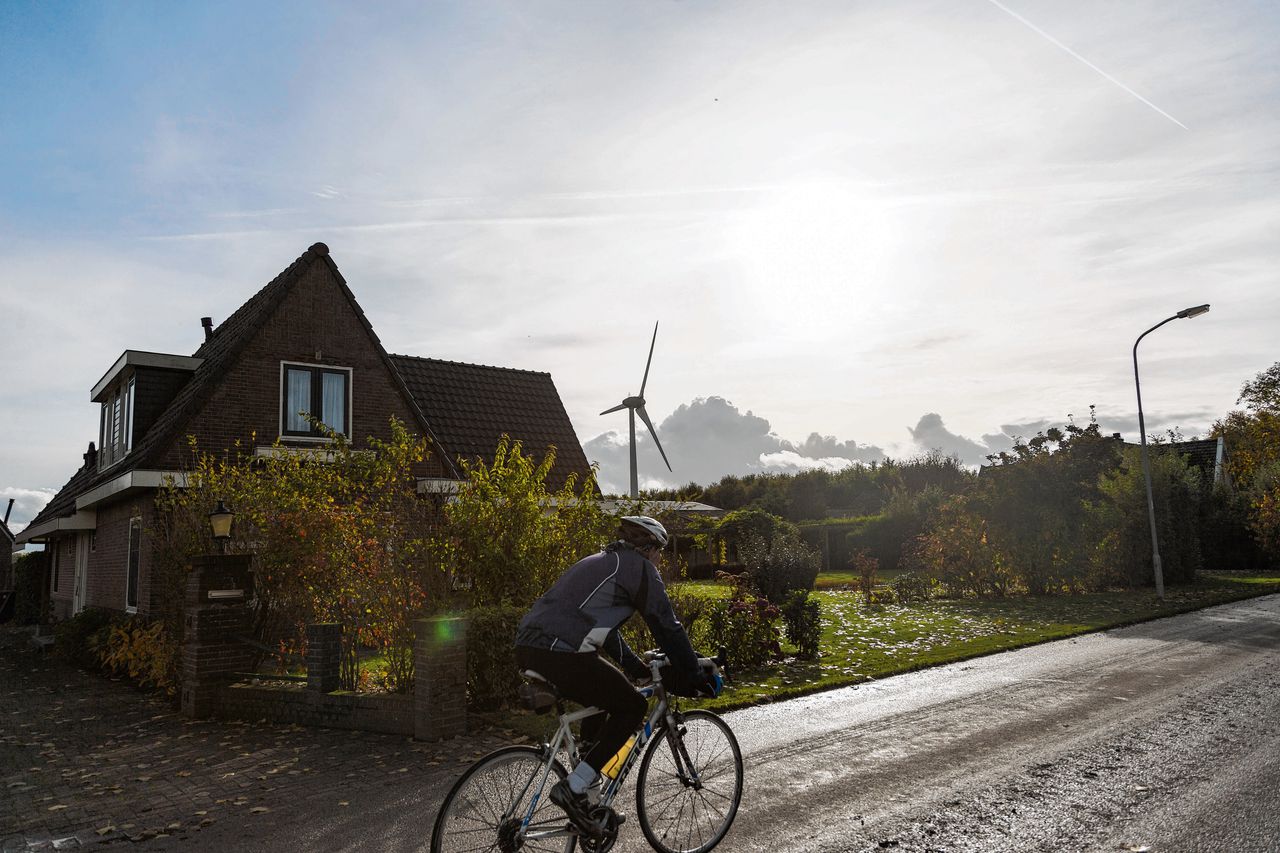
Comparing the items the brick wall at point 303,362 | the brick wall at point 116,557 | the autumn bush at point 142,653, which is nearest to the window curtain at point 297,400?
the brick wall at point 303,362

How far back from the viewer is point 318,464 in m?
13.2

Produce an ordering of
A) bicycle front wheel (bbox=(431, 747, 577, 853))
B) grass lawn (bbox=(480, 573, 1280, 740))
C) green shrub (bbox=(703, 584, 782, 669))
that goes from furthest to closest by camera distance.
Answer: green shrub (bbox=(703, 584, 782, 669)), grass lawn (bbox=(480, 573, 1280, 740)), bicycle front wheel (bbox=(431, 747, 577, 853))

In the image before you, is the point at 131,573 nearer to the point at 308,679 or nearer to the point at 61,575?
the point at 61,575

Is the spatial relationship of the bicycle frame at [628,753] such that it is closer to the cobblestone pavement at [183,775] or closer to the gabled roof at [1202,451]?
the cobblestone pavement at [183,775]

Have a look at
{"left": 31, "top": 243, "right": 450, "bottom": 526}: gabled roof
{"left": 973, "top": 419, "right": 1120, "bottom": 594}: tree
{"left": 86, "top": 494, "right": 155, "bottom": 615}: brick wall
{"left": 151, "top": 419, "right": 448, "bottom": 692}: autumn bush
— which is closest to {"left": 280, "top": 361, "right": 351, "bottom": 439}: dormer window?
{"left": 31, "top": 243, "right": 450, "bottom": 526}: gabled roof

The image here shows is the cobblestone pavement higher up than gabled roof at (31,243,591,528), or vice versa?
gabled roof at (31,243,591,528)

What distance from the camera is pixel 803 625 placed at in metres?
13.4

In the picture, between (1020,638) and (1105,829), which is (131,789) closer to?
(1105,829)

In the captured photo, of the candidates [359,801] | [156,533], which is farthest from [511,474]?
[156,533]

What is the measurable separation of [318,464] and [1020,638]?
1247 cm

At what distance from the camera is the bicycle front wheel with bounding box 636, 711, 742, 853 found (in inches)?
204

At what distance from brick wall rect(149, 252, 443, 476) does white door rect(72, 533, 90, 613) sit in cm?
809

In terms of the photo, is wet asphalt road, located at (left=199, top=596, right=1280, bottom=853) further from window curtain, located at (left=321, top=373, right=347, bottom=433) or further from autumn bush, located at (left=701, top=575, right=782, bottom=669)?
window curtain, located at (left=321, top=373, right=347, bottom=433)

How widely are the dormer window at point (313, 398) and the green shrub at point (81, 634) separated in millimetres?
5403
